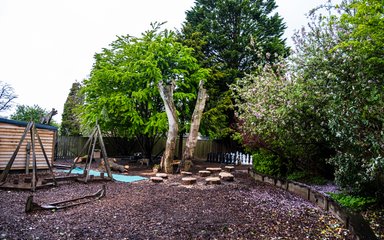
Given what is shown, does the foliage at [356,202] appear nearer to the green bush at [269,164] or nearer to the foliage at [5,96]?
the green bush at [269,164]

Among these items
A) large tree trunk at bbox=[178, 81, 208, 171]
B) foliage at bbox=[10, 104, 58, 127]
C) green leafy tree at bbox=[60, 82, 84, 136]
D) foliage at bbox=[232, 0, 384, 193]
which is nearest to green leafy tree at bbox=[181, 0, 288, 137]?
large tree trunk at bbox=[178, 81, 208, 171]

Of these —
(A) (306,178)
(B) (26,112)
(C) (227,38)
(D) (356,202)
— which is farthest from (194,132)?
(B) (26,112)

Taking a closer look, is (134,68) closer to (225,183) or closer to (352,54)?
(225,183)

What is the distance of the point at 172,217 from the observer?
445 cm

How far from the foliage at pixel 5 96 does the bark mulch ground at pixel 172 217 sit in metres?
16.0

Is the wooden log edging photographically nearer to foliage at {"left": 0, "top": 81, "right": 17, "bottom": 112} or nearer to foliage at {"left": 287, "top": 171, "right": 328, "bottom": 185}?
foliage at {"left": 287, "top": 171, "right": 328, "bottom": 185}

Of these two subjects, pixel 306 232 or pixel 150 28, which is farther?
pixel 150 28

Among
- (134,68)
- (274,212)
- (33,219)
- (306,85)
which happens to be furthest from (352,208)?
(134,68)

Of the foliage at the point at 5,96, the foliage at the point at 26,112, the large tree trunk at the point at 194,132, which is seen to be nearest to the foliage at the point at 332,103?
the large tree trunk at the point at 194,132

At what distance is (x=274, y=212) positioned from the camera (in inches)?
192

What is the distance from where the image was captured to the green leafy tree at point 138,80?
40.8ft

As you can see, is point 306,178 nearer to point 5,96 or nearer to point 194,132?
point 194,132

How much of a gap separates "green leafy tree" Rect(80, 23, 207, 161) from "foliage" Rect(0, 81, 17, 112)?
9275mm

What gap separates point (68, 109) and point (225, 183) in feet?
58.0
